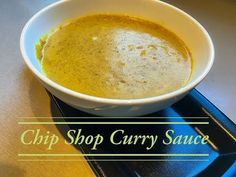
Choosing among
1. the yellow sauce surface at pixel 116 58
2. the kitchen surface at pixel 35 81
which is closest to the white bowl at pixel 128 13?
the yellow sauce surface at pixel 116 58

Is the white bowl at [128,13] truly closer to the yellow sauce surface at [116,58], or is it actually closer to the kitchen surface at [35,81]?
the yellow sauce surface at [116,58]

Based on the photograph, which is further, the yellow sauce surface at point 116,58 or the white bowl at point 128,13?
the yellow sauce surface at point 116,58

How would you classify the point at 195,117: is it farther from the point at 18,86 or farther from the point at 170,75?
the point at 18,86

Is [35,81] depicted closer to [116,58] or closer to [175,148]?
[116,58]

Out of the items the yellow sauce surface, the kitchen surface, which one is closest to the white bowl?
the yellow sauce surface

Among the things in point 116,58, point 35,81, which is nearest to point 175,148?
point 116,58

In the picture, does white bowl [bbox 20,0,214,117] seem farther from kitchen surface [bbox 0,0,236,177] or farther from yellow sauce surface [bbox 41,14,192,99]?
kitchen surface [bbox 0,0,236,177]
